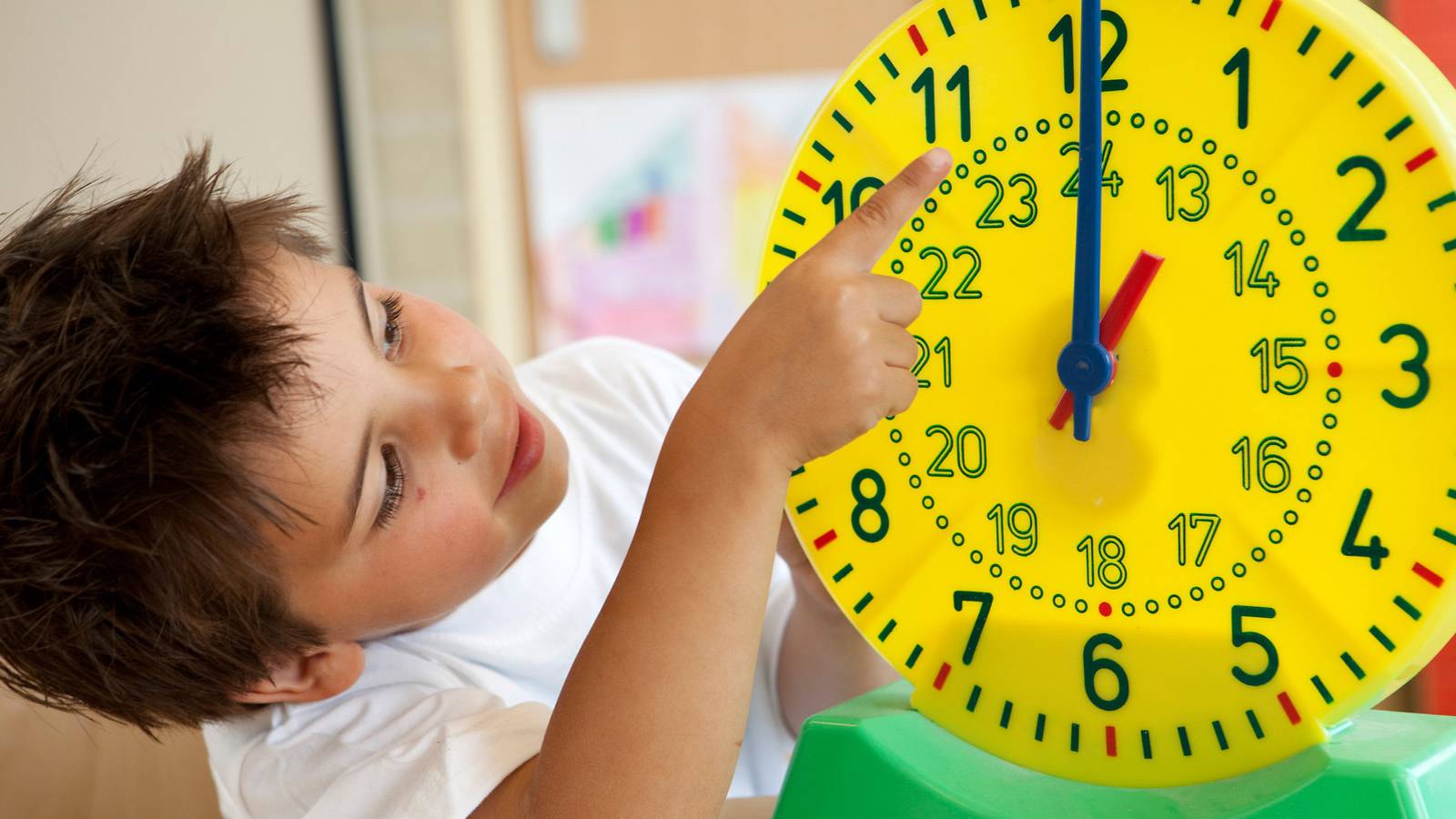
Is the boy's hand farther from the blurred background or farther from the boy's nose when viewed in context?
the blurred background

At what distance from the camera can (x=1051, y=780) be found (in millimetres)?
468


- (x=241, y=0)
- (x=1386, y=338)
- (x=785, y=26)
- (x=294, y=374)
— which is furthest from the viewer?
(x=785, y=26)

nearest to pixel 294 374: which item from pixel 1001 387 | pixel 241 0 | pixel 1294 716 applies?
pixel 1001 387

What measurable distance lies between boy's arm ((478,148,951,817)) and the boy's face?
0.49ft

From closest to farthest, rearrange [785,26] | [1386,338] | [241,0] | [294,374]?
[1386,338] < [294,374] < [241,0] < [785,26]

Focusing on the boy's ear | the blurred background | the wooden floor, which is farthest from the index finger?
the blurred background

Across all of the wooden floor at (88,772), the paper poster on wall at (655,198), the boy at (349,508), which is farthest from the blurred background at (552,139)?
the boy at (349,508)

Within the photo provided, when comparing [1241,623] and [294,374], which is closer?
[1241,623]

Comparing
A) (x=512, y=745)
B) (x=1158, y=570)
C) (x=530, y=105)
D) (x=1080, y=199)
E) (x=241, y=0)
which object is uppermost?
(x=241, y=0)

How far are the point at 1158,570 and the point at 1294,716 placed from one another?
6cm

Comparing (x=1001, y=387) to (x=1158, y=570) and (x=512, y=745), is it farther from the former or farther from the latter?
(x=512, y=745)

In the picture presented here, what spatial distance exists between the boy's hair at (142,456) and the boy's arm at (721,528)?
19 centimetres

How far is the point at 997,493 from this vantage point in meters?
0.47

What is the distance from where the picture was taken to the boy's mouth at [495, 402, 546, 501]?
2.22ft
